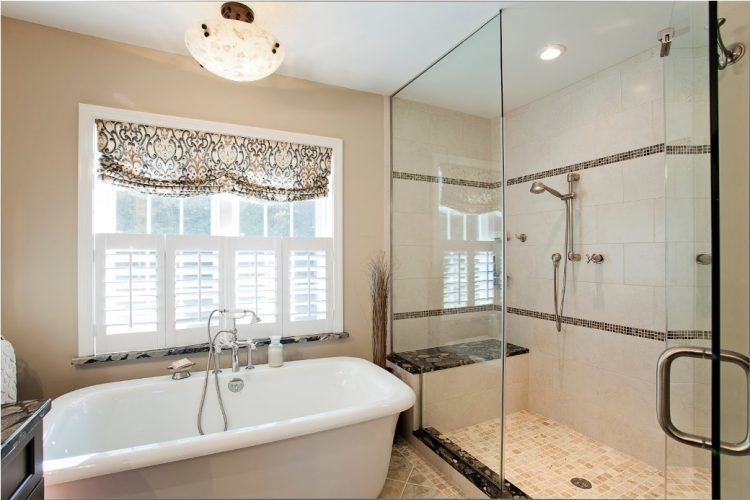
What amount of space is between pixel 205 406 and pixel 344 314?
3.25 ft

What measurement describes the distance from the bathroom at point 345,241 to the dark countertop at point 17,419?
8.6 inches

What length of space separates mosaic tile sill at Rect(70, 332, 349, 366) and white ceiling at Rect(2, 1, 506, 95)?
1.72m

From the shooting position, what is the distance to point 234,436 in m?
1.25

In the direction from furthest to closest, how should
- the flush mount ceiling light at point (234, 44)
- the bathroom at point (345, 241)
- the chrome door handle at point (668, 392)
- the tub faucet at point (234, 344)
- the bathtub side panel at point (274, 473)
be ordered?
1. the tub faucet at point (234, 344)
2. the bathroom at point (345, 241)
3. the flush mount ceiling light at point (234, 44)
4. the chrome door handle at point (668, 392)
5. the bathtub side panel at point (274, 473)

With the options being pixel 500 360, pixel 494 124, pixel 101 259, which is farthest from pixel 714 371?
pixel 101 259

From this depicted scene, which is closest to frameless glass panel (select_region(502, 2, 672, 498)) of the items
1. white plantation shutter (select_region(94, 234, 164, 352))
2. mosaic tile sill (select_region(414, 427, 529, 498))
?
mosaic tile sill (select_region(414, 427, 529, 498))

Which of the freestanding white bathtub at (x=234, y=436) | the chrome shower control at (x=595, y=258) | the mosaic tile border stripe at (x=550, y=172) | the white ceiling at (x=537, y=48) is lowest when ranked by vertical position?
the freestanding white bathtub at (x=234, y=436)

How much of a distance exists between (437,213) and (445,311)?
2.08 feet

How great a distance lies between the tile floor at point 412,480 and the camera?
1.73 meters

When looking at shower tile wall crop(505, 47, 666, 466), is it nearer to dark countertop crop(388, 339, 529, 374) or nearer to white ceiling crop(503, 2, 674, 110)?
white ceiling crop(503, 2, 674, 110)

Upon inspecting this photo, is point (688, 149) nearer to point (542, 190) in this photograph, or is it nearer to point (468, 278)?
point (468, 278)

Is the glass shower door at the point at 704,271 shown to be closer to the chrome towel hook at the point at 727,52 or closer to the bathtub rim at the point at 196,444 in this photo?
the chrome towel hook at the point at 727,52

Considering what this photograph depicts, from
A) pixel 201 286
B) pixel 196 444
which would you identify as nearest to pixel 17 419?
pixel 196 444

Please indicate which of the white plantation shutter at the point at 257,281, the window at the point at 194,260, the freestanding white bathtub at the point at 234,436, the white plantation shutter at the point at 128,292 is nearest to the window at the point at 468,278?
the freestanding white bathtub at the point at 234,436
